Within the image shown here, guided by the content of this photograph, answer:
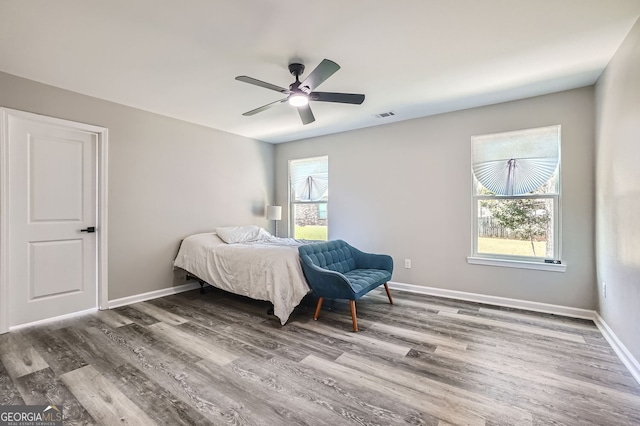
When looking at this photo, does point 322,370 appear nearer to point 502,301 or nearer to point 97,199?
point 502,301

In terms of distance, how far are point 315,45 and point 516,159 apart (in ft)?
9.18

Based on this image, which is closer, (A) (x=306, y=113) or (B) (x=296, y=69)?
(B) (x=296, y=69)

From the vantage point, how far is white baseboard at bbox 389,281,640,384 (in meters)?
2.18

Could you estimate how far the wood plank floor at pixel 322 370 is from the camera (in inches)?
66.9

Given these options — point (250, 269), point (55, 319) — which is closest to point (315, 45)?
point (250, 269)

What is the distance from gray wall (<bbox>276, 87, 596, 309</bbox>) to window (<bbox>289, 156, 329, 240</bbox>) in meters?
0.18

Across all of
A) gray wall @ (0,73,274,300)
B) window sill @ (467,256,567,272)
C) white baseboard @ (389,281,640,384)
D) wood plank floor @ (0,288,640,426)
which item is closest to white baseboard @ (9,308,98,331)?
wood plank floor @ (0,288,640,426)

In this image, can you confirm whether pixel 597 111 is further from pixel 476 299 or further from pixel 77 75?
pixel 77 75

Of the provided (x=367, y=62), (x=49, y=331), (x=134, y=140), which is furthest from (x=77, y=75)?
(x=367, y=62)

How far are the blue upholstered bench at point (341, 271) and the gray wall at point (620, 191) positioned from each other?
2019 millimetres

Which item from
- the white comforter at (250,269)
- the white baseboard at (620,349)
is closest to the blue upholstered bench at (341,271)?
the white comforter at (250,269)

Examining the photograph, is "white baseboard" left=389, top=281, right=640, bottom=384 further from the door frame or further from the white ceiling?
the door frame

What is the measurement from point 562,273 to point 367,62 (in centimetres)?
314

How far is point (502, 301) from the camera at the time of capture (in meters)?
3.54
